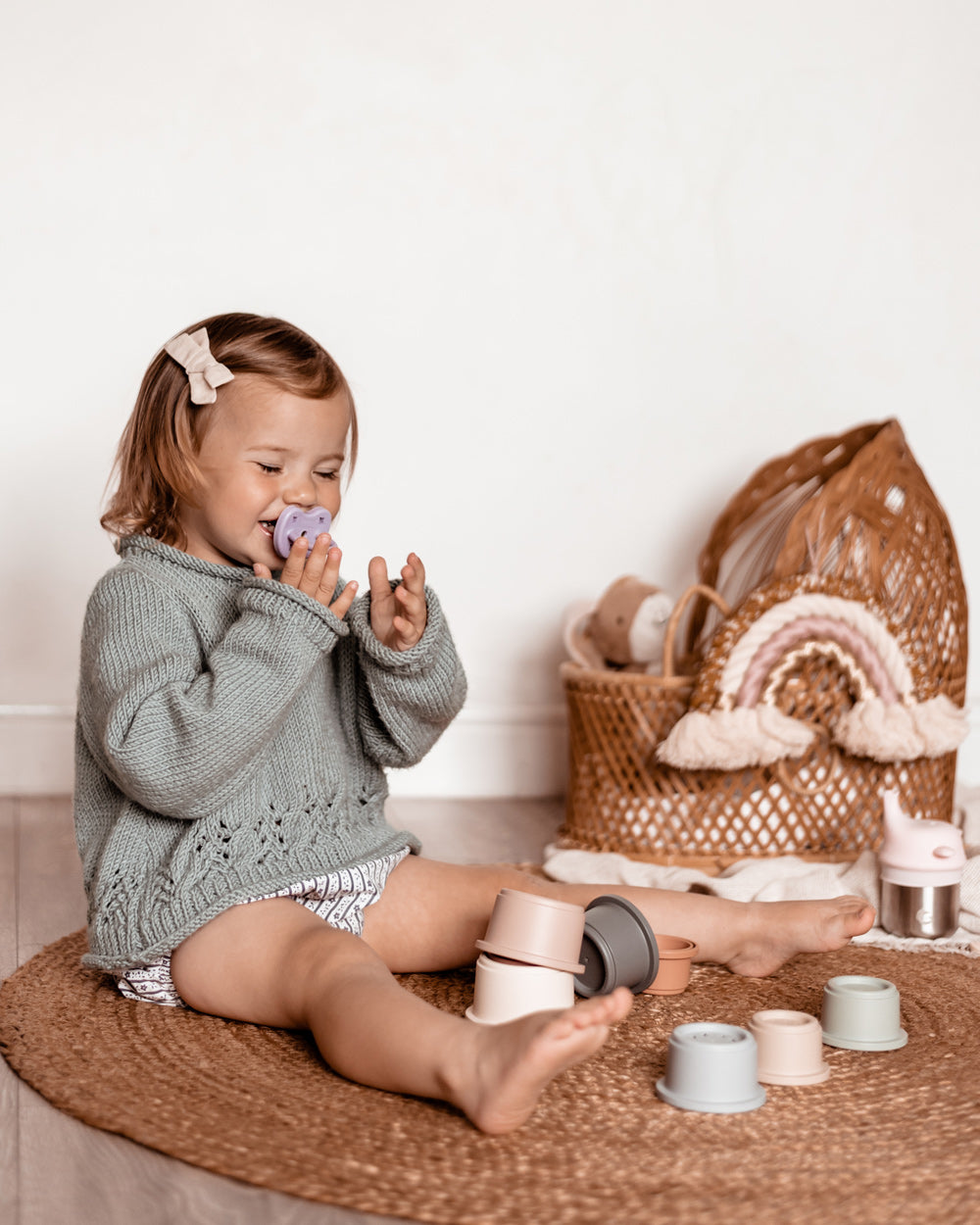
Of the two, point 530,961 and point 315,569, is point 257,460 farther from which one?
point 530,961

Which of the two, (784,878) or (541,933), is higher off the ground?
(541,933)

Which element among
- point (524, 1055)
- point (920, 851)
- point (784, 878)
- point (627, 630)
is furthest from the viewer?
point (627, 630)

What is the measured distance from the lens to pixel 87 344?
191cm

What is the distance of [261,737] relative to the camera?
104cm

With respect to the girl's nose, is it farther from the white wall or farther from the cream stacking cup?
the white wall

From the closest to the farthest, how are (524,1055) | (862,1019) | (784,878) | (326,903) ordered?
1. (524,1055)
2. (862,1019)
3. (326,903)
4. (784,878)

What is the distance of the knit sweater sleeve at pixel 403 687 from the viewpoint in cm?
117

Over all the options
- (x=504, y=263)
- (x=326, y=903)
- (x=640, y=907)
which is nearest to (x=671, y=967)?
(x=640, y=907)

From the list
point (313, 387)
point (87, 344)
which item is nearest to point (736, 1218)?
point (313, 387)

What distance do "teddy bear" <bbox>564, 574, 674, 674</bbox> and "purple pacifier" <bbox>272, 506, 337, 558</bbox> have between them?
0.70 meters

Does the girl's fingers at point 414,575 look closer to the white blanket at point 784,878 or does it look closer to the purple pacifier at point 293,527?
the purple pacifier at point 293,527

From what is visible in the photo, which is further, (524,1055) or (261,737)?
(261,737)

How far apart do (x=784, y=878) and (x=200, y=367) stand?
32.1 inches

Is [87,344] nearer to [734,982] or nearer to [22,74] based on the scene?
[22,74]
